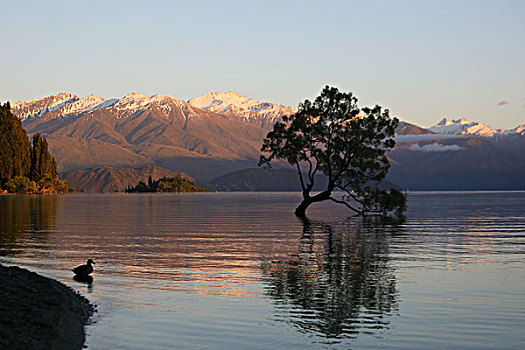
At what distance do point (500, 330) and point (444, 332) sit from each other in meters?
2.08

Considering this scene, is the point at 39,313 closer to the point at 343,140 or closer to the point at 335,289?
the point at 335,289

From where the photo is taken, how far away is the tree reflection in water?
2259cm

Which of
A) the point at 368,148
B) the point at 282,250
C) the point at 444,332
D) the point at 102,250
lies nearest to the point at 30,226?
the point at 102,250

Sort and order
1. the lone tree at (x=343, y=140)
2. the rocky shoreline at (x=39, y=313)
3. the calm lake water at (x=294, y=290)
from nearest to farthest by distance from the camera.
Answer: the rocky shoreline at (x=39, y=313), the calm lake water at (x=294, y=290), the lone tree at (x=343, y=140)

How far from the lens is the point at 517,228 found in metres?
71.6

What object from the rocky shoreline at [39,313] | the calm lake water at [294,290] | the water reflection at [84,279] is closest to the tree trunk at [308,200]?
the calm lake water at [294,290]

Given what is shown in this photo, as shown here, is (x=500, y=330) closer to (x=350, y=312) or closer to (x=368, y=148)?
(x=350, y=312)

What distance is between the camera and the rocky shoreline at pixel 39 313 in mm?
19109

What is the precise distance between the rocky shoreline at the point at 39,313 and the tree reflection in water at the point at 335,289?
306 inches

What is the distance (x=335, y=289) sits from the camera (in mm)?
29016

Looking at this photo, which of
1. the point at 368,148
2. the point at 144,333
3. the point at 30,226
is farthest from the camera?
the point at 368,148

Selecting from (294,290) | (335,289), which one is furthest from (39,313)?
(335,289)

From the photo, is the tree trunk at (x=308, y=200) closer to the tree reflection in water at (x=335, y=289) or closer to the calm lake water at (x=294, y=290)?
the calm lake water at (x=294, y=290)

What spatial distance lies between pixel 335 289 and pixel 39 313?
1319 centimetres
